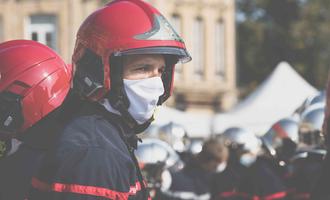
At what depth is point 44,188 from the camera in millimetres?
3512

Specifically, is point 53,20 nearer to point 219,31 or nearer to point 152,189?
point 219,31

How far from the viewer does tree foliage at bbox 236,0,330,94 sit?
141 feet

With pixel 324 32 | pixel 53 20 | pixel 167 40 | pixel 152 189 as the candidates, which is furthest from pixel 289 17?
pixel 167 40

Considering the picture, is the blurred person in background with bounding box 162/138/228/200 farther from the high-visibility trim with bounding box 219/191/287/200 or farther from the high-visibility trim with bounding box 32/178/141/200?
the high-visibility trim with bounding box 32/178/141/200

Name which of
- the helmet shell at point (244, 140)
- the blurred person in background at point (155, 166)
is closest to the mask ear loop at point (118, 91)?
the blurred person in background at point (155, 166)

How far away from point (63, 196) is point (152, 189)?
5.35 meters

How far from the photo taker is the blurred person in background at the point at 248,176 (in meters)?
8.80

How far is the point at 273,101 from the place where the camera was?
20.4m

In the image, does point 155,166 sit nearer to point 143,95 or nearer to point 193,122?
point 143,95

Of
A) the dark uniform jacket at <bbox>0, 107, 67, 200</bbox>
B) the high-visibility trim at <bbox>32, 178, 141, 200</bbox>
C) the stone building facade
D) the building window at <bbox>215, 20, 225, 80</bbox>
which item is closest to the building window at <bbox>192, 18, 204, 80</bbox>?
the stone building facade

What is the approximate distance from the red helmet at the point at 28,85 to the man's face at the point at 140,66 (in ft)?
3.76

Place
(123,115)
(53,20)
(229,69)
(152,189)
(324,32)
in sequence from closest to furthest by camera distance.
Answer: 1. (123,115)
2. (152,189)
3. (53,20)
4. (229,69)
5. (324,32)

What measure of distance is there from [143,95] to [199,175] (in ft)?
21.2

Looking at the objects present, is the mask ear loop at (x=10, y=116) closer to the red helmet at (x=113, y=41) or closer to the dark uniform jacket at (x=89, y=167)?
the red helmet at (x=113, y=41)
